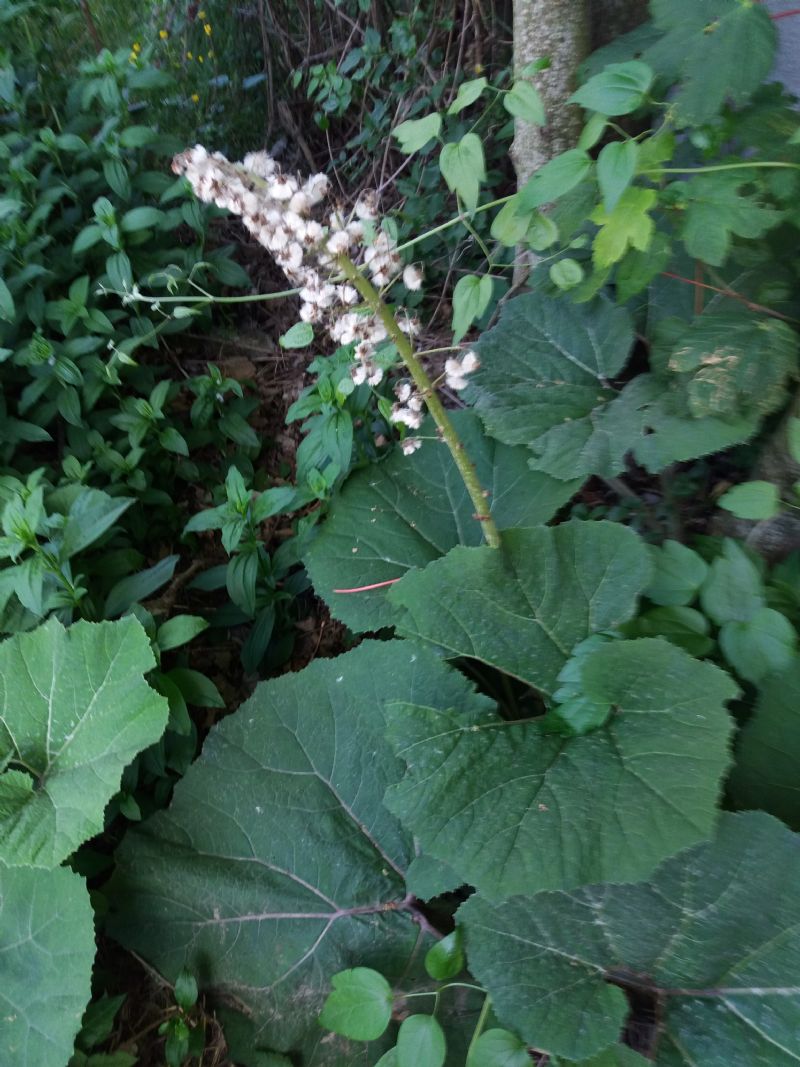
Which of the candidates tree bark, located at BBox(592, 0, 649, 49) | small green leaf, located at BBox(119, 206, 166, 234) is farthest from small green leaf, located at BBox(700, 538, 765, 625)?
small green leaf, located at BBox(119, 206, 166, 234)

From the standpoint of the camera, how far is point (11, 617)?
5.75 ft

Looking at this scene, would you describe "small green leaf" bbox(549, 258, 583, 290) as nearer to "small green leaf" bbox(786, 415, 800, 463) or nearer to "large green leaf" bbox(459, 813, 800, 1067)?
"small green leaf" bbox(786, 415, 800, 463)

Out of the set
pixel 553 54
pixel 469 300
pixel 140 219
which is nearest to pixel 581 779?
pixel 469 300

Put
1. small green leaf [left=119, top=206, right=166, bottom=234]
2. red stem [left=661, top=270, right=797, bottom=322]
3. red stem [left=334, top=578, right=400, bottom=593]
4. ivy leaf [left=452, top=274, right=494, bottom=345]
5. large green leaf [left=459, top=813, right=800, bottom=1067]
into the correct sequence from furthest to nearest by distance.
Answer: small green leaf [left=119, top=206, right=166, bottom=234] → red stem [left=334, top=578, right=400, bottom=593] → red stem [left=661, top=270, right=797, bottom=322] → ivy leaf [left=452, top=274, right=494, bottom=345] → large green leaf [left=459, top=813, right=800, bottom=1067]

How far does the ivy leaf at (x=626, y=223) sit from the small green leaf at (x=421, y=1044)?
4.57 feet

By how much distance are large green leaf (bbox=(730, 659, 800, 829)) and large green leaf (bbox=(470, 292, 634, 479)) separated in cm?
57

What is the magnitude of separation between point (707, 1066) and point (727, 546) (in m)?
0.91

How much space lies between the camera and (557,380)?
1915mm

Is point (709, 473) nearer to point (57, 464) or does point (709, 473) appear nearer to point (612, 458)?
point (612, 458)

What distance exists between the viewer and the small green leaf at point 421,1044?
48.6 inches

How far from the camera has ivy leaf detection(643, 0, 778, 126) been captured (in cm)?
135

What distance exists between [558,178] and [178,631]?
1232mm

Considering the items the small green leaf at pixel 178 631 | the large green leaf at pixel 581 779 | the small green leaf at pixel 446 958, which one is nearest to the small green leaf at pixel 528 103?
the large green leaf at pixel 581 779

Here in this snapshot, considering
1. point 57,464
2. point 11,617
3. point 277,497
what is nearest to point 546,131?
point 277,497
